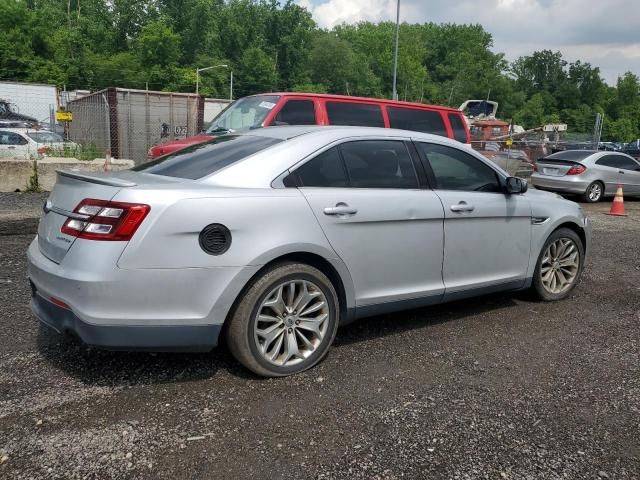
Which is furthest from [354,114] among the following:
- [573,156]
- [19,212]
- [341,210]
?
[573,156]

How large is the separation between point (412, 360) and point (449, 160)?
160 cm

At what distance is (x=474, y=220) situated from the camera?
175 inches

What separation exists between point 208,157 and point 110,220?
39.7 inches

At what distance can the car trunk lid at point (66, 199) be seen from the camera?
3.22 m

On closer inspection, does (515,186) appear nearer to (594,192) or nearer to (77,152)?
(594,192)

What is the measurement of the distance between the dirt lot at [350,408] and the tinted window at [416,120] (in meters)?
5.95

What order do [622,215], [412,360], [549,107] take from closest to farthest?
[412,360] < [622,215] < [549,107]

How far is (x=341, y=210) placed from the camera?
370cm

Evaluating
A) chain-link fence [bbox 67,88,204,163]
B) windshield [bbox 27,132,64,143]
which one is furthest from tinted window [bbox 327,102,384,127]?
windshield [bbox 27,132,64,143]

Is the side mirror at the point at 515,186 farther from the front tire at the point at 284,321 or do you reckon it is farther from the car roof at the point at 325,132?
the front tire at the point at 284,321

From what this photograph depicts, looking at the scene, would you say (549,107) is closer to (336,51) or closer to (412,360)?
(336,51)

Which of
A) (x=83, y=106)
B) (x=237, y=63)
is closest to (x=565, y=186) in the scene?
(x=83, y=106)

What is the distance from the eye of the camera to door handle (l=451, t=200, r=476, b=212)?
4320 mm

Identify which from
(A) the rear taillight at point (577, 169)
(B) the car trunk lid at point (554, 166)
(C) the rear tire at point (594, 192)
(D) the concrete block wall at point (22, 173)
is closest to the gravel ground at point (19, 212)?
(D) the concrete block wall at point (22, 173)
